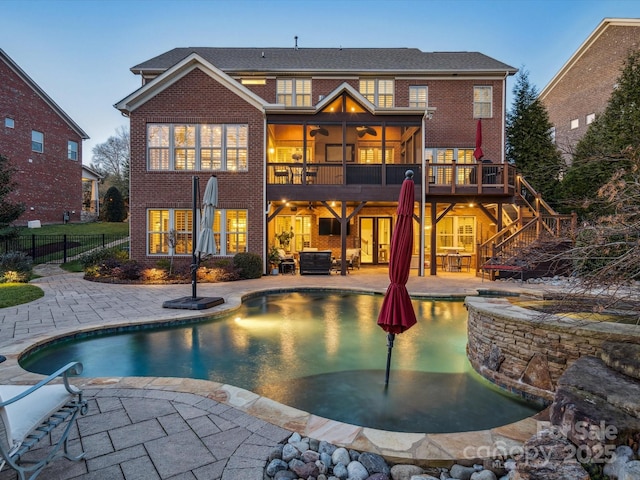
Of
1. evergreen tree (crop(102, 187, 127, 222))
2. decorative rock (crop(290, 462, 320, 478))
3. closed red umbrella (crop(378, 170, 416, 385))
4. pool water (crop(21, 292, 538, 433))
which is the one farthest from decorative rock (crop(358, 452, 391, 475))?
evergreen tree (crop(102, 187, 127, 222))

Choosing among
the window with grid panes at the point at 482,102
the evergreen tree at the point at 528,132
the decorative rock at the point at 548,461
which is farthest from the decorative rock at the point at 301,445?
the evergreen tree at the point at 528,132

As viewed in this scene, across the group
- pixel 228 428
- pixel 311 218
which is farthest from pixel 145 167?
pixel 228 428

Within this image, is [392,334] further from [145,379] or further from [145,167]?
[145,167]

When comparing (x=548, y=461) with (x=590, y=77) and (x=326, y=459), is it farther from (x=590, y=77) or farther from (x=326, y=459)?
(x=590, y=77)

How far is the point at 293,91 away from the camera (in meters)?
17.8

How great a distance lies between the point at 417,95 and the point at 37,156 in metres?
23.3

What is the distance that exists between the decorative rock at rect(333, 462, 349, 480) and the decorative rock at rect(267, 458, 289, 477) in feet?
1.23

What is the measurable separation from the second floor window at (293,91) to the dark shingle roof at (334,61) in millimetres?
571

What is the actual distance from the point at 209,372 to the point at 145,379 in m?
1.28

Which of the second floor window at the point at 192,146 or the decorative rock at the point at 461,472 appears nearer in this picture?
the decorative rock at the point at 461,472

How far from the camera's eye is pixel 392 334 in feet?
15.4

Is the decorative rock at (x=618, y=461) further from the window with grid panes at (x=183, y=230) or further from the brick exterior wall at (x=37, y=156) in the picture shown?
the brick exterior wall at (x=37, y=156)

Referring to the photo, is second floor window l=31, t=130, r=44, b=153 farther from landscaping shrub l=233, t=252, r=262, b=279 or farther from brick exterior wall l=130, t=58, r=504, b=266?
landscaping shrub l=233, t=252, r=262, b=279

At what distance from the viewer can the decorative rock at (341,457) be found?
273 cm
